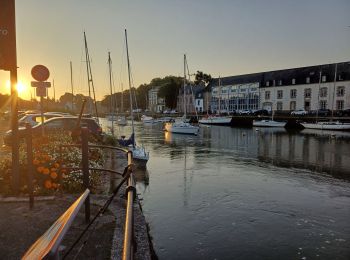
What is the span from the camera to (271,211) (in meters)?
10.3

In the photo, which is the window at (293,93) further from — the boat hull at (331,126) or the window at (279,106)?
the boat hull at (331,126)

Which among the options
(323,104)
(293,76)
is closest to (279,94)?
(293,76)

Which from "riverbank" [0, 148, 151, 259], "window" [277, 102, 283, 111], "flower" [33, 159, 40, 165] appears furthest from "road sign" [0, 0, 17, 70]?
"window" [277, 102, 283, 111]

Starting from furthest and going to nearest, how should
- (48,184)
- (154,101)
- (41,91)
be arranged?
(154,101) → (41,91) → (48,184)

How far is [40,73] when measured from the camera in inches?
330

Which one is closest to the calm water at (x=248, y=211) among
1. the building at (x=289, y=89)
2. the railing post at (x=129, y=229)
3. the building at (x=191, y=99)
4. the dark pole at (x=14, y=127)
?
the dark pole at (x=14, y=127)

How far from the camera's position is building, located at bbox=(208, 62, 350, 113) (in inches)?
2940

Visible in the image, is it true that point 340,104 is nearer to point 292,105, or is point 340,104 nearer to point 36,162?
point 292,105

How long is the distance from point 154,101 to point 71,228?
490ft

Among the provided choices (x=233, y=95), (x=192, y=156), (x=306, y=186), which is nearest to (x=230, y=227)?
(x=306, y=186)

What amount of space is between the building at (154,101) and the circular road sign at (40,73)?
452ft

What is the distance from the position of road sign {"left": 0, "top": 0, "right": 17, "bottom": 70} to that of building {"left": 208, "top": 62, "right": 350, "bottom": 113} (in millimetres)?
68677

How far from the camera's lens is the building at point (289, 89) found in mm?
74688

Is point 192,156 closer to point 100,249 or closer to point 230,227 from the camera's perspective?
point 230,227
